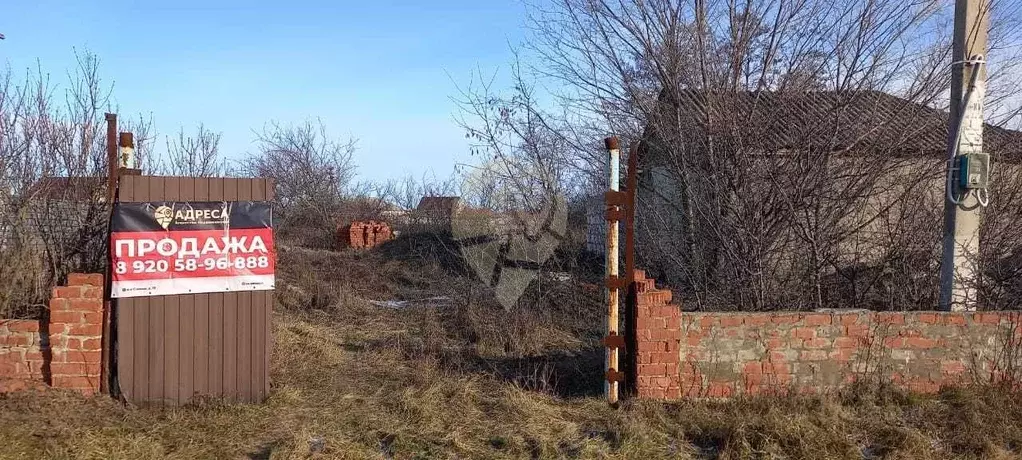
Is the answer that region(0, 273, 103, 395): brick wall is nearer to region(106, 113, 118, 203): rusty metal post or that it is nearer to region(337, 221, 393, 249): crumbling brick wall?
region(106, 113, 118, 203): rusty metal post

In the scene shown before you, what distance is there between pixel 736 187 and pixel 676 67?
184 cm

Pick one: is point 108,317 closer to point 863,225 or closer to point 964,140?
point 964,140

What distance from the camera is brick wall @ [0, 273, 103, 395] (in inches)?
190

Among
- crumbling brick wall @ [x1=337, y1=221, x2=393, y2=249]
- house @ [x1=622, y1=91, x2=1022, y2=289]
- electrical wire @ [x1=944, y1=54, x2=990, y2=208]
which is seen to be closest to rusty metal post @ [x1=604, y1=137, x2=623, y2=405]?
house @ [x1=622, y1=91, x2=1022, y2=289]

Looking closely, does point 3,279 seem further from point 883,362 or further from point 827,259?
point 827,259

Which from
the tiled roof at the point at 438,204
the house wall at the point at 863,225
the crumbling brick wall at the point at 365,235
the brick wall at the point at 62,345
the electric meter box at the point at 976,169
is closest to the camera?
the brick wall at the point at 62,345

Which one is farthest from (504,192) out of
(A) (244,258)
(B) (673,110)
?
(A) (244,258)

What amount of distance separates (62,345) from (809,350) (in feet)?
18.2

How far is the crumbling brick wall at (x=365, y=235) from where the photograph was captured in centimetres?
1984

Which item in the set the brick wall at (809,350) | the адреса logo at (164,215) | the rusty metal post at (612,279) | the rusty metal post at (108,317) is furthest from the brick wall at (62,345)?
the brick wall at (809,350)

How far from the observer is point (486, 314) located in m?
8.33

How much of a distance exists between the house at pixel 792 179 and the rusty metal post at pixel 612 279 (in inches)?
84.6

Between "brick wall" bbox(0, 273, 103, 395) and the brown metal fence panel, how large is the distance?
0.16 meters

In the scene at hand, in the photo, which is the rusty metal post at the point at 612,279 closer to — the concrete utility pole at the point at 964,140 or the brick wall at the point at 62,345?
the concrete utility pole at the point at 964,140
